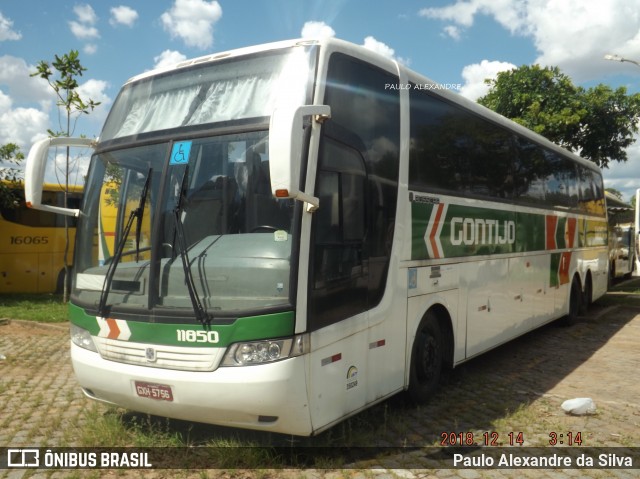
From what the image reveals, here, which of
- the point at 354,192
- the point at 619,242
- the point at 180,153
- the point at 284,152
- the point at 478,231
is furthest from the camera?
the point at 619,242

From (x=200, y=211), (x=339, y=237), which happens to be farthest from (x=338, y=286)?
(x=200, y=211)

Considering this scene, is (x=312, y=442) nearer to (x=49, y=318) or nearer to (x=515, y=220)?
(x=515, y=220)

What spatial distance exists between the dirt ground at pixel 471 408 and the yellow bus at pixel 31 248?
691 cm

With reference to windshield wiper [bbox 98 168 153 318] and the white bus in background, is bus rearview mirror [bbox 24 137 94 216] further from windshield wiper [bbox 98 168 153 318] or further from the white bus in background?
the white bus in background

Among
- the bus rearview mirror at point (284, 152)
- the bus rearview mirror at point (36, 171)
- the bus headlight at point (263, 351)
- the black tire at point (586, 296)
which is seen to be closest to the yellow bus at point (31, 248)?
the bus rearview mirror at point (36, 171)

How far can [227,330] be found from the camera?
4.18m

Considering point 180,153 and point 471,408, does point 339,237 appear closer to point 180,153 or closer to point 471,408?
point 180,153

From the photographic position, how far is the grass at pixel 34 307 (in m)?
11.8

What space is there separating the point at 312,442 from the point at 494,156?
4895 mm

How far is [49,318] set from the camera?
38.4 feet

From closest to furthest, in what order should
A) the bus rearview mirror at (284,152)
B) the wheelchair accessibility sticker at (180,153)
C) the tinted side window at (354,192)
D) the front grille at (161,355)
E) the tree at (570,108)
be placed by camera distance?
1. the bus rearview mirror at (284,152)
2. the front grille at (161,355)
3. the tinted side window at (354,192)
4. the wheelchair accessibility sticker at (180,153)
5. the tree at (570,108)

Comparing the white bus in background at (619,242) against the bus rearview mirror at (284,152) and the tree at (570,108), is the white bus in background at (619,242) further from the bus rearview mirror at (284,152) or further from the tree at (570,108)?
the bus rearview mirror at (284,152)

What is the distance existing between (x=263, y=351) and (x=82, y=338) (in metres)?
1.84

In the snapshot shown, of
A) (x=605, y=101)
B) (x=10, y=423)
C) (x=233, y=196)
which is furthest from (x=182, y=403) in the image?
(x=605, y=101)
